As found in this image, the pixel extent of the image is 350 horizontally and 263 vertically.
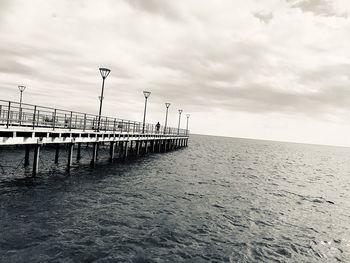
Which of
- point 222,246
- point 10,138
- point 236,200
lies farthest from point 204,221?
point 10,138

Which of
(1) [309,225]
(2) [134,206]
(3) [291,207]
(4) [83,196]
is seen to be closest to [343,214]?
(3) [291,207]

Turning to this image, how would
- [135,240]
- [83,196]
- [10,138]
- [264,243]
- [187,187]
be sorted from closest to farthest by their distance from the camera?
1. [135,240]
2. [264,243]
3. [10,138]
4. [83,196]
5. [187,187]

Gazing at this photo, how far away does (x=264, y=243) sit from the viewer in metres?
11.4

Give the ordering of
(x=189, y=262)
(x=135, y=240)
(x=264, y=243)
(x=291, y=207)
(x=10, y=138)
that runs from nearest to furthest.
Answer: (x=189, y=262) → (x=135, y=240) → (x=264, y=243) → (x=10, y=138) → (x=291, y=207)

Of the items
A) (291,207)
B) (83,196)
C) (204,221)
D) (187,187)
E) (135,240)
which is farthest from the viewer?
(187,187)

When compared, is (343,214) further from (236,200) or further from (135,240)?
(135,240)

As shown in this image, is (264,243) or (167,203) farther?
(167,203)

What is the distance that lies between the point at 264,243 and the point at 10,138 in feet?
42.9

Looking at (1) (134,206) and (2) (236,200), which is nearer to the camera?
(1) (134,206)

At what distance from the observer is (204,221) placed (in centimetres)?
1323

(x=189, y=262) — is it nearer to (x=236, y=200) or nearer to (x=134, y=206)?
(x=134, y=206)

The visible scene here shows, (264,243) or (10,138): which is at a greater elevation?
(10,138)

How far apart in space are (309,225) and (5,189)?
16216mm

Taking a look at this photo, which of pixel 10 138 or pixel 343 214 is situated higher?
pixel 10 138
